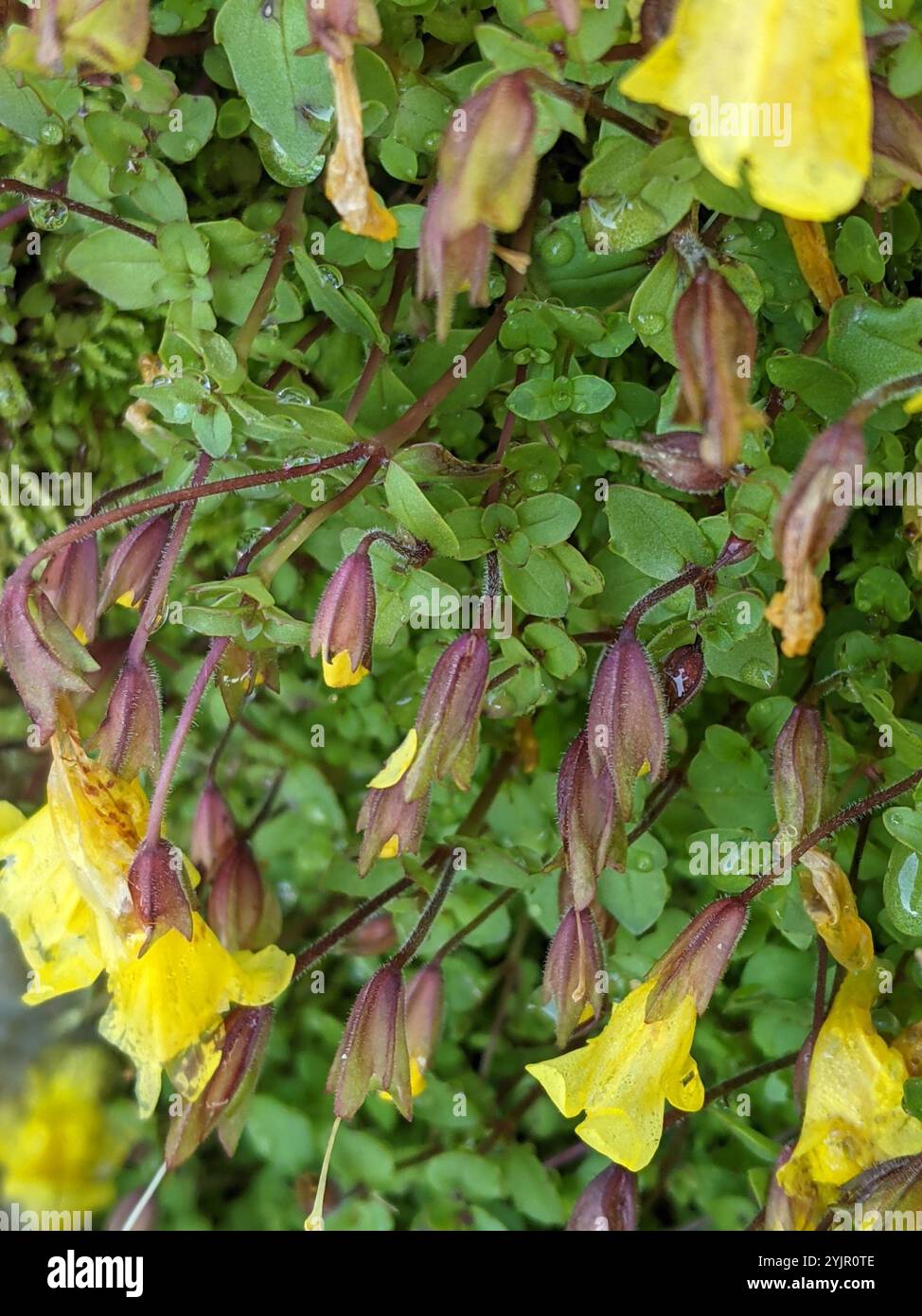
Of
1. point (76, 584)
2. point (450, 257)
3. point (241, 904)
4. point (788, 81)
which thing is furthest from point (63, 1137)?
point (788, 81)

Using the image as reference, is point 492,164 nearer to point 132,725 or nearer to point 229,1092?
point 132,725

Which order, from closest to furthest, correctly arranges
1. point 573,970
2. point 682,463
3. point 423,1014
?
point 682,463, point 573,970, point 423,1014

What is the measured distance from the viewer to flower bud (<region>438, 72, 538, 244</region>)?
572 mm

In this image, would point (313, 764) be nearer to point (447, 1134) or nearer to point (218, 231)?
point (447, 1134)

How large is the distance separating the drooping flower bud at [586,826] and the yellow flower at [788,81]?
0.34 metres

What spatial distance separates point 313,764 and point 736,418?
1.95 ft

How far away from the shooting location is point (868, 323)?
68cm

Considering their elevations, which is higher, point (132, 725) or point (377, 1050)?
point (132, 725)

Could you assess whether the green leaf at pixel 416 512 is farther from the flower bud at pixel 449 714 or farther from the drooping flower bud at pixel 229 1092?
the drooping flower bud at pixel 229 1092

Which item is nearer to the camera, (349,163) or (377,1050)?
(349,163)

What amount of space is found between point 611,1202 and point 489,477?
20.4 inches

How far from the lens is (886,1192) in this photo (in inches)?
27.0

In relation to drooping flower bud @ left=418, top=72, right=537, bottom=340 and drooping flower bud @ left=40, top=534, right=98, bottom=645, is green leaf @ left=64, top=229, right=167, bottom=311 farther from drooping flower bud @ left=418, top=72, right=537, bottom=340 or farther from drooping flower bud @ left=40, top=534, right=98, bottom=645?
drooping flower bud @ left=418, top=72, right=537, bottom=340
